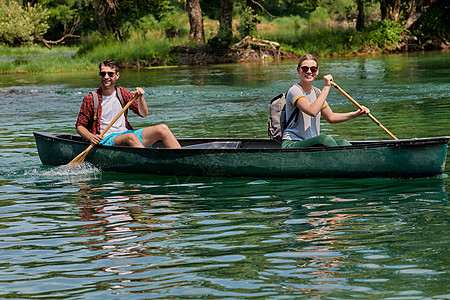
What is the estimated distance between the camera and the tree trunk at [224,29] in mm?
32513

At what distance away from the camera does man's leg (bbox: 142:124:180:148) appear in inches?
336

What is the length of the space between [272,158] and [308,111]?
93 centimetres

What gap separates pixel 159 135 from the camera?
8594 mm

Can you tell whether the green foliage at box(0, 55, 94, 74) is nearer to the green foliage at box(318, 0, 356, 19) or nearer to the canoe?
the canoe

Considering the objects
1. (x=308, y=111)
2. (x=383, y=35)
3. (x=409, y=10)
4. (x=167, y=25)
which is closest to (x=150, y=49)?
(x=383, y=35)

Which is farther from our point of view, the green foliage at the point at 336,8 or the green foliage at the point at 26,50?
the green foliage at the point at 336,8

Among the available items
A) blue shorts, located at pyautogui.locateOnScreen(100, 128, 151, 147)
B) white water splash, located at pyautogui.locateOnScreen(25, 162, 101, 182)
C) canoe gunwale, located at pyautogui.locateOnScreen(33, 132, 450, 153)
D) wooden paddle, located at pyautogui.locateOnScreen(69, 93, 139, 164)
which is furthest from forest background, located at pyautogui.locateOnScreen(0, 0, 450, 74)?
blue shorts, located at pyautogui.locateOnScreen(100, 128, 151, 147)

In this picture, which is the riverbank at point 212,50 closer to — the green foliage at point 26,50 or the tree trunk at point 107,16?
the tree trunk at point 107,16

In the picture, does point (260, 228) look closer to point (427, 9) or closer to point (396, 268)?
point (396, 268)

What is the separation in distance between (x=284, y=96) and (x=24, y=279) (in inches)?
153

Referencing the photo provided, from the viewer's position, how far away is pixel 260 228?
5.88 meters

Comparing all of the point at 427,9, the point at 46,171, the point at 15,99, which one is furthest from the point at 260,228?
the point at 427,9

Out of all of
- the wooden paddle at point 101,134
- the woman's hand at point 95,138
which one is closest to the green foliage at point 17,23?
the wooden paddle at point 101,134

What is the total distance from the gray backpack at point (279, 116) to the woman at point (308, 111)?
0.04 meters
